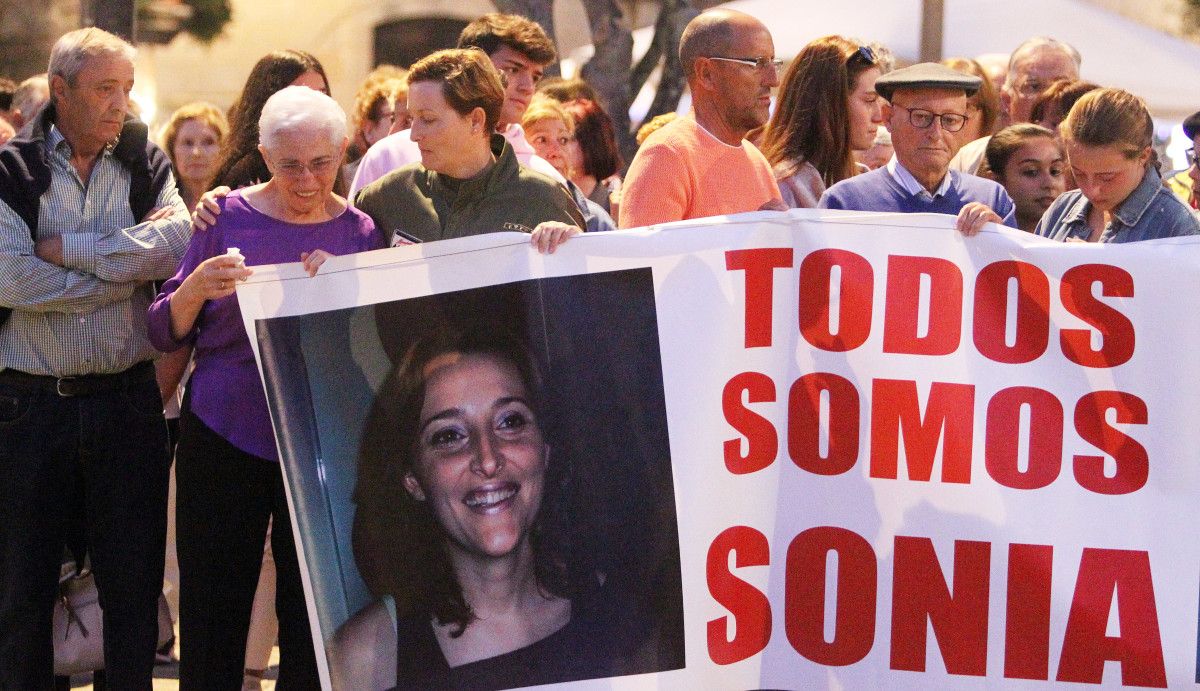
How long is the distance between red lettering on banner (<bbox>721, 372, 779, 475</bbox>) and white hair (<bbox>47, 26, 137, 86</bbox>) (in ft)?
6.09

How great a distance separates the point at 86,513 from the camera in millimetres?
4395

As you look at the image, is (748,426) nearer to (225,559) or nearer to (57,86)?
(225,559)

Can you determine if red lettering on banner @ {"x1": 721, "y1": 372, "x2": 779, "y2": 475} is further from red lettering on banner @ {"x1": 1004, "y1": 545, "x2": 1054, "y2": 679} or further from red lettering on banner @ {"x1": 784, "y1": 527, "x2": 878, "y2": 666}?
red lettering on banner @ {"x1": 1004, "y1": 545, "x2": 1054, "y2": 679}

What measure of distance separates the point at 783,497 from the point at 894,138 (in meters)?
1.26

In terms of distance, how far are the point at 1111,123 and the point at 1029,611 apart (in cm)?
125

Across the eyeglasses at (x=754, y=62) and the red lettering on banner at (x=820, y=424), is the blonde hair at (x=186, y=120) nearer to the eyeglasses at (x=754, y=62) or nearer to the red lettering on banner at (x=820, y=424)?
the eyeglasses at (x=754, y=62)

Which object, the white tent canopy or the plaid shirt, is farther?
the white tent canopy

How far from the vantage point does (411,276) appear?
12.9 feet

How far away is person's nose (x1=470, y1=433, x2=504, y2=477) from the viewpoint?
3938 mm

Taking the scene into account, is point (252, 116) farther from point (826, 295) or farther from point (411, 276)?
point (826, 295)

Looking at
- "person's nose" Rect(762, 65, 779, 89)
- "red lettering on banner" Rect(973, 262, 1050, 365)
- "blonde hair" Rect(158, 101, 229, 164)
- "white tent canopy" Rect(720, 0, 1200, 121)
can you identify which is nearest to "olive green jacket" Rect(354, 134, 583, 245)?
"person's nose" Rect(762, 65, 779, 89)

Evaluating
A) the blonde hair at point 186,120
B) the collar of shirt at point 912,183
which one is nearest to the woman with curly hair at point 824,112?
the collar of shirt at point 912,183

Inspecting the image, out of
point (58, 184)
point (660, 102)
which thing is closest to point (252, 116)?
point (58, 184)

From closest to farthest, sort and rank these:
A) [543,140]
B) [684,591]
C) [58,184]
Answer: [684,591]
[58,184]
[543,140]
